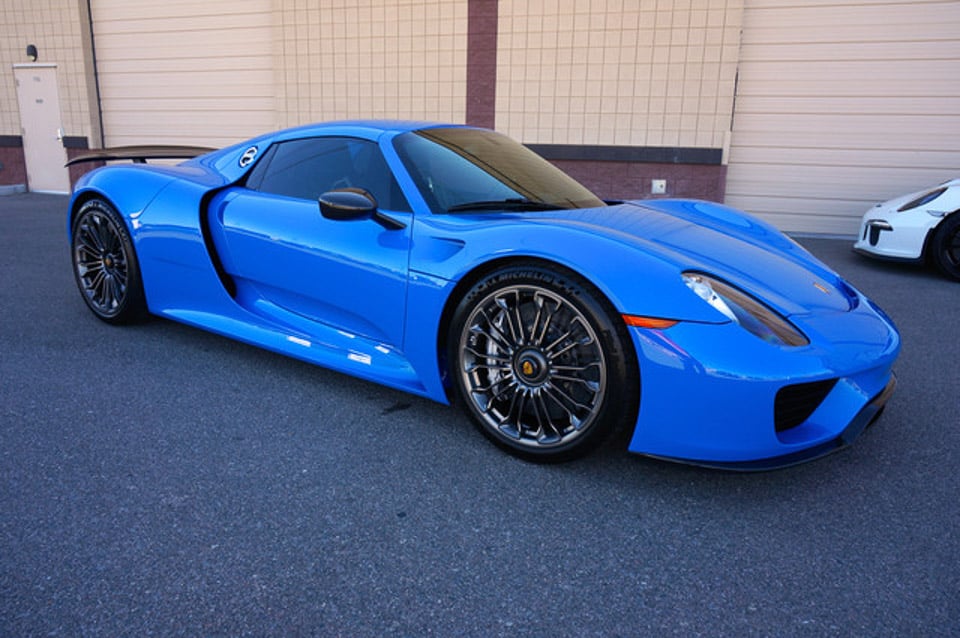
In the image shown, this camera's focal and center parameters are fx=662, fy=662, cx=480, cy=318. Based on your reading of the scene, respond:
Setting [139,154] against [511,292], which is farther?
[139,154]

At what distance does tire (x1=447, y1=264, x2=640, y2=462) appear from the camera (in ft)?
6.85

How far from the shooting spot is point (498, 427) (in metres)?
2.35

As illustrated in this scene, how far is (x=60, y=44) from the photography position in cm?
1141

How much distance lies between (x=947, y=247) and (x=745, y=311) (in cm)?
492

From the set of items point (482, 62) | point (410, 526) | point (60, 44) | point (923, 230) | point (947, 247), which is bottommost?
point (410, 526)

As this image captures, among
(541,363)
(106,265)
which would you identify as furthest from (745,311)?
(106,265)

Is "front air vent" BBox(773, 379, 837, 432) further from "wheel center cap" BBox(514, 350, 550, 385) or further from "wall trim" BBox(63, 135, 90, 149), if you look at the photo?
"wall trim" BBox(63, 135, 90, 149)

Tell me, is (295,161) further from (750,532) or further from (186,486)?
(750,532)

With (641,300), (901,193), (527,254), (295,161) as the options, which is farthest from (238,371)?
(901,193)

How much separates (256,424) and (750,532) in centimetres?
180

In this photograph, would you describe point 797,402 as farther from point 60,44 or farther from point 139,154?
point 60,44

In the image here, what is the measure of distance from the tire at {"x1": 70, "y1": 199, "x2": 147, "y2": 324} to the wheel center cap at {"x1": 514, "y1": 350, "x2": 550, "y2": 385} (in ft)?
7.56

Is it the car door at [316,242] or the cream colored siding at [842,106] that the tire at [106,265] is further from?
the cream colored siding at [842,106]

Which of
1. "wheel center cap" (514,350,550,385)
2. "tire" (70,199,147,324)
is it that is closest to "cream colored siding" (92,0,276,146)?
"tire" (70,199,147,324)
